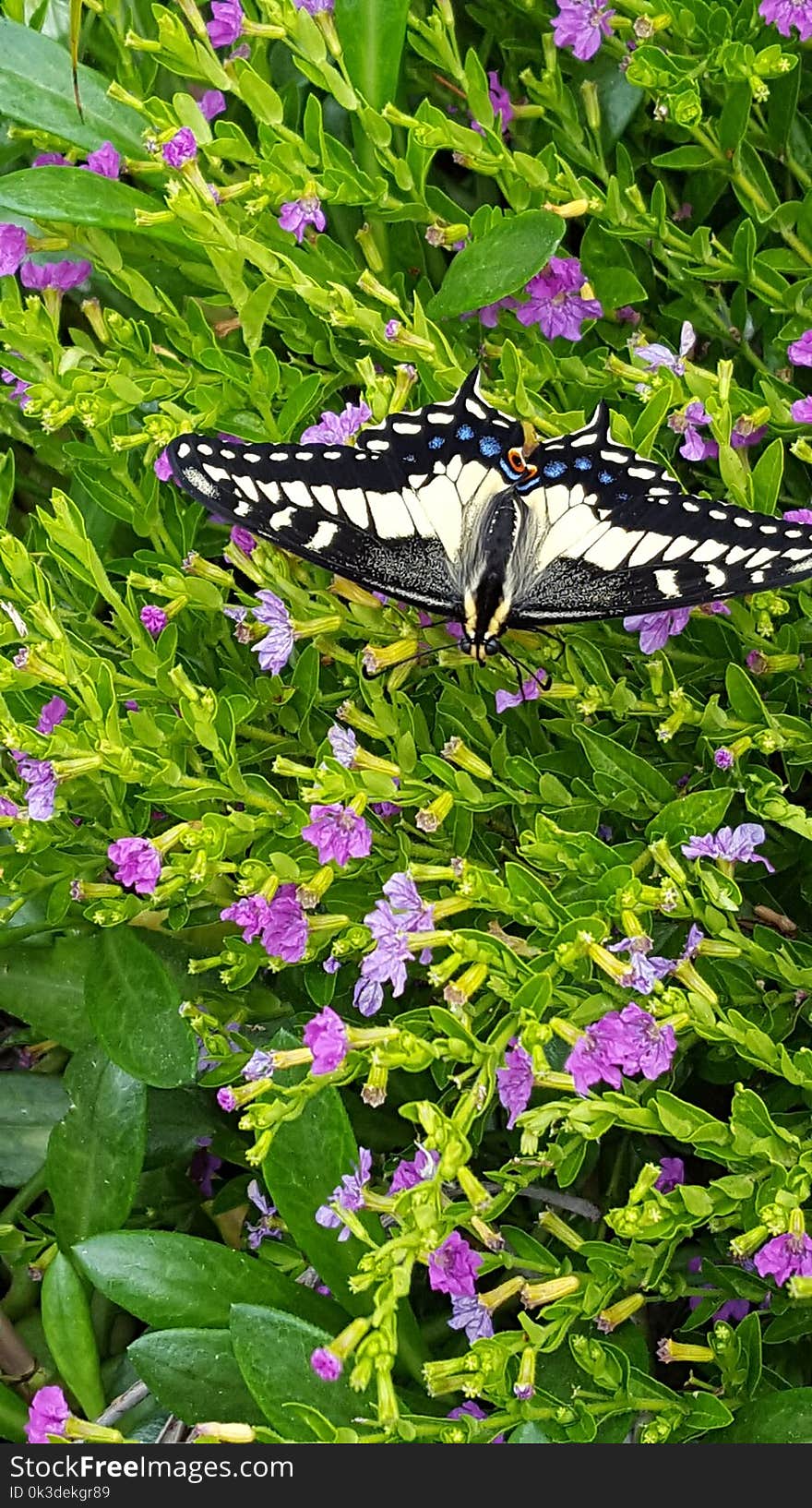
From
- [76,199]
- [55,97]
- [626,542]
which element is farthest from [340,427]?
[55,97]

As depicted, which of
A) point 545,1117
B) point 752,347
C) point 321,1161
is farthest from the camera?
point 752,347

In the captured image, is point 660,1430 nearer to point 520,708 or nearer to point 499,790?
point 499,790

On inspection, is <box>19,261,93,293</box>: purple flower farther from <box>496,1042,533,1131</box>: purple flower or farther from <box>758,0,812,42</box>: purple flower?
<box>496,1042,533,1131</box>: purple flower

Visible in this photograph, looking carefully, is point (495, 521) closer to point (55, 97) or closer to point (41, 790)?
point (41, 790)

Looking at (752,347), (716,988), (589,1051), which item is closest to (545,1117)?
(589,1051)

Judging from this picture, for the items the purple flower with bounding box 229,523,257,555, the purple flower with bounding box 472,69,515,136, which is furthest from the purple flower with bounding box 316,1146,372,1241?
the purple flower with bounding box 472,69,515,136

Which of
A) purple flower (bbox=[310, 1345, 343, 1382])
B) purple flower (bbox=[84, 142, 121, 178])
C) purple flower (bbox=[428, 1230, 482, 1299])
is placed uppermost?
purple flower (bbox=[84, 142, 121, 178])
